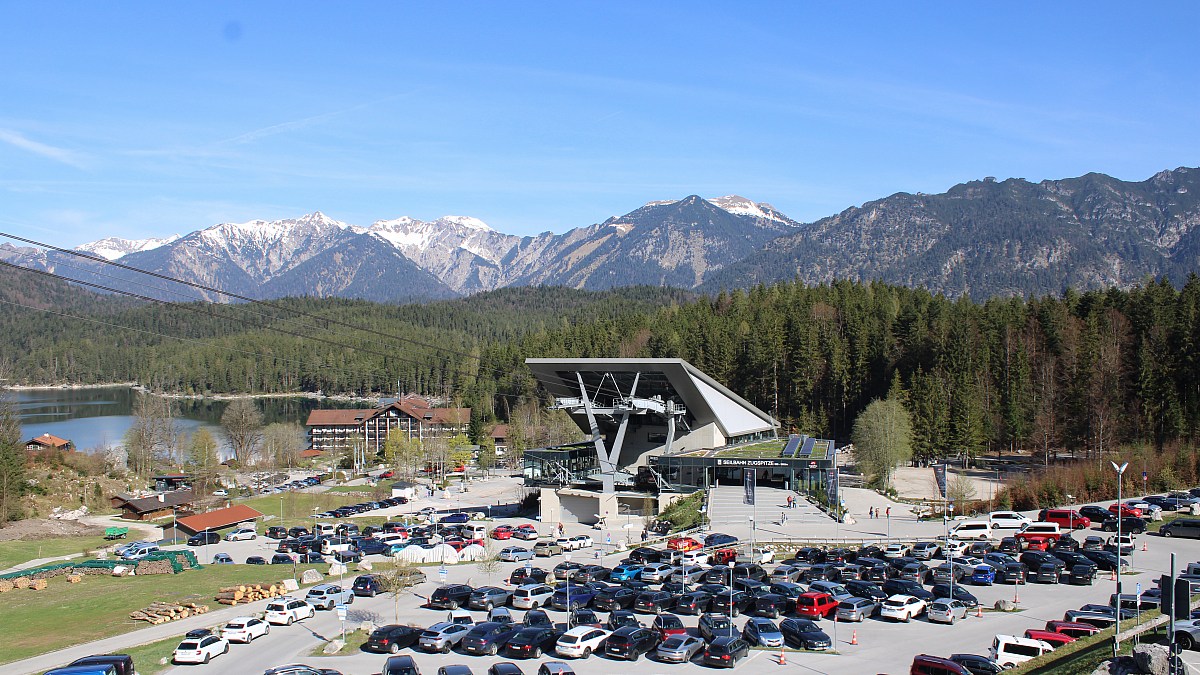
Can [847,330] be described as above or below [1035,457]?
above

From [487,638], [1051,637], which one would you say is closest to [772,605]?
[1051,637]

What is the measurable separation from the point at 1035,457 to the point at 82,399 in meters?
192

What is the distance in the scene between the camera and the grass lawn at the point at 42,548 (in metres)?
48.0

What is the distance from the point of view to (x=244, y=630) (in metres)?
28.6

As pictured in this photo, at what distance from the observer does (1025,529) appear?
4281cm

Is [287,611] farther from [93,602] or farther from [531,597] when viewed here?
[93,602]

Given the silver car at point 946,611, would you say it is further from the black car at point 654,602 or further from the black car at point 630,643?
the black car at point 630,643

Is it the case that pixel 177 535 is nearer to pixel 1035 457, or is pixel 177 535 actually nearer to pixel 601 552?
pixel 601 552

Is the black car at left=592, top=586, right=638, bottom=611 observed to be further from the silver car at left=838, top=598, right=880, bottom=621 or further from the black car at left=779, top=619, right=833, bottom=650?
the silver car at left=838, top=598, right=880, bottom=621

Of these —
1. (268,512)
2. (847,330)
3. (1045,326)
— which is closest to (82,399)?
(268,512)

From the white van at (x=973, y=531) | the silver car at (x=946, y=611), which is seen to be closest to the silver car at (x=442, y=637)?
the silver car at (x=946, y=611)

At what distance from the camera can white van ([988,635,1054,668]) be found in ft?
77.8

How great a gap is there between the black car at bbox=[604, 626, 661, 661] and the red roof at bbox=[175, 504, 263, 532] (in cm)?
3752

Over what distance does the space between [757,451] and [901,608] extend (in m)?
30.3
